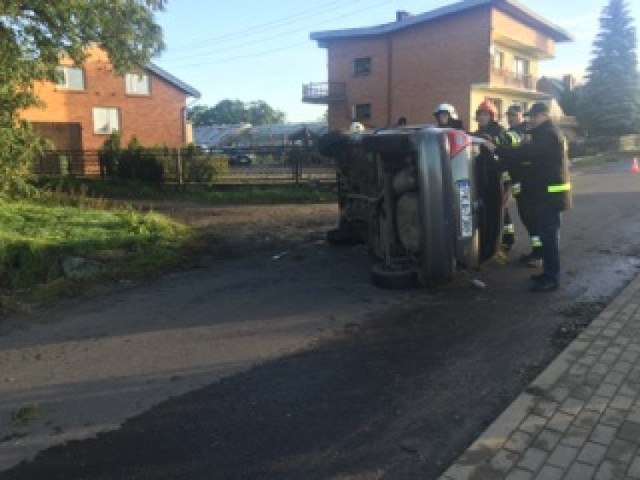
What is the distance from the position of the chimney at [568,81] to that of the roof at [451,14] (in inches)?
458

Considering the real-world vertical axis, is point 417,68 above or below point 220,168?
above

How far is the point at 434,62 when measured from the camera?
38906mm

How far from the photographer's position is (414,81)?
40.1 m

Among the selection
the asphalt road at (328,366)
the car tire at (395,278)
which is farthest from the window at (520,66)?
the car tire at (395,278)

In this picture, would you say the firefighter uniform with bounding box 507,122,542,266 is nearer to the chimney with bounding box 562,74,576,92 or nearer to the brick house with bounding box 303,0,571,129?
the brick house with bounding box 303,0,571,129

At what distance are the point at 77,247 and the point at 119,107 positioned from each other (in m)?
29.4

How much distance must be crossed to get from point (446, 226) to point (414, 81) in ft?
119

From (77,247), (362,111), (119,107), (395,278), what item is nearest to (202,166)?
(77,247)

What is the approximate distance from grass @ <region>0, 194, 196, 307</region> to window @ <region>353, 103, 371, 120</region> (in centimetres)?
3335

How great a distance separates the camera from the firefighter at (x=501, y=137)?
663 centimetres

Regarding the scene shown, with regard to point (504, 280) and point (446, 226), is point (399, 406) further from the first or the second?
point (504, 280)

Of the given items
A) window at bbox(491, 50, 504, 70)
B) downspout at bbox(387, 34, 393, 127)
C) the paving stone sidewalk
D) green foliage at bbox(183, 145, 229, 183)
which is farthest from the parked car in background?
window at bbox(491, 50, 504, 70)

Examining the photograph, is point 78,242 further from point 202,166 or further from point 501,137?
point 202,166

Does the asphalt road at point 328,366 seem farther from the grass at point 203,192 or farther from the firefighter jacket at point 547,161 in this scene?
the grass at point 203,192
